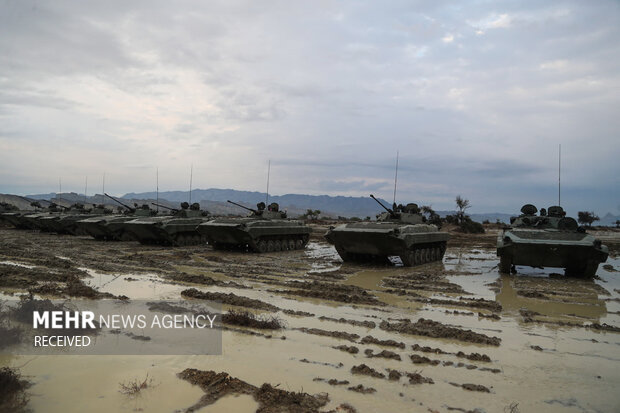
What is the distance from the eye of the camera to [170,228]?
19.9 meters

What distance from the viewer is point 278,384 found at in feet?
14.8

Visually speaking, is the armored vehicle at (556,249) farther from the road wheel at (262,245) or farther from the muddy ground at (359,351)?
the road wheel at (262,245)

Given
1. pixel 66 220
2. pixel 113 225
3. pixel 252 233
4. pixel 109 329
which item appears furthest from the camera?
pixel 66 220

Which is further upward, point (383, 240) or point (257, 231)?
point (383, 240)

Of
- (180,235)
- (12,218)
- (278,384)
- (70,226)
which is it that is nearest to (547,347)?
(278,384)

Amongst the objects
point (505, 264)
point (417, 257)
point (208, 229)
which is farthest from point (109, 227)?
point (505, 264)

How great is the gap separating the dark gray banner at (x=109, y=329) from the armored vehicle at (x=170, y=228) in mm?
12167

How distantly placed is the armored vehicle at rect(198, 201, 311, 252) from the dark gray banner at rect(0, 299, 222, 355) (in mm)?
9691

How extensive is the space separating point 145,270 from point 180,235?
8.23 metres

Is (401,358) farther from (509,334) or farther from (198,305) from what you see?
(198,305)

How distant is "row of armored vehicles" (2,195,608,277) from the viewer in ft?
40.2

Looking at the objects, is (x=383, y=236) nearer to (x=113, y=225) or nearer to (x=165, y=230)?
(x=165, y=230)

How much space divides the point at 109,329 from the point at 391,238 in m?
8.72

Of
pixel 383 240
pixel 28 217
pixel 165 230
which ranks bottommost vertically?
pixel 28 217
